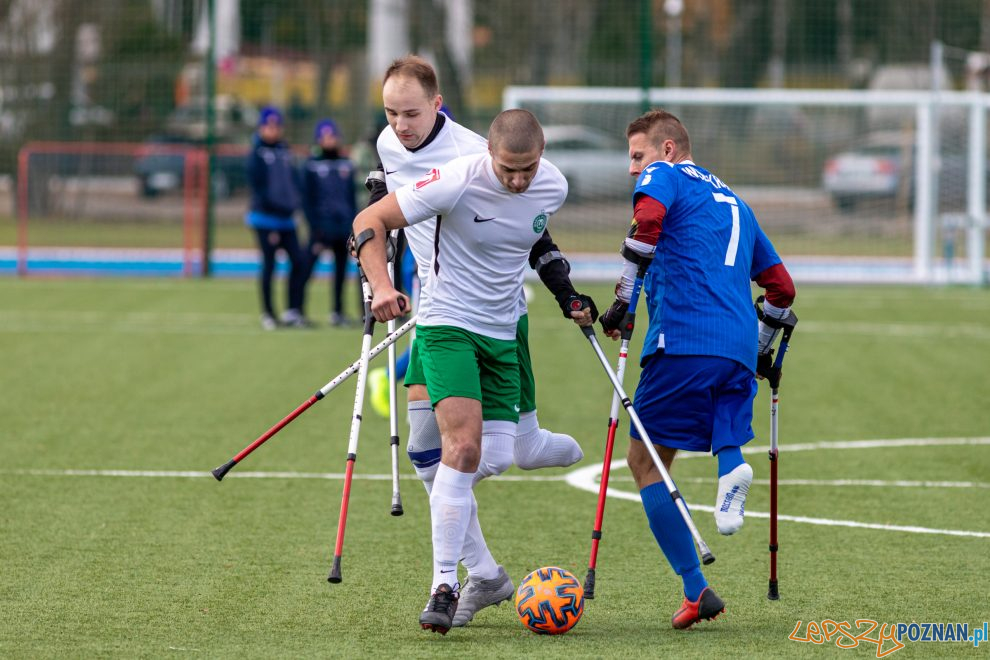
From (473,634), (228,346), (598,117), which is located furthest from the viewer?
(598,117)

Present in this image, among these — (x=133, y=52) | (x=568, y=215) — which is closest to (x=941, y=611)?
(x=568, y=215)

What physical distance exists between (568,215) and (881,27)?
574 centimetres

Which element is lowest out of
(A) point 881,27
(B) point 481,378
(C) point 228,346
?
(C) point 228,346

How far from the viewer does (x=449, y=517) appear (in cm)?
539

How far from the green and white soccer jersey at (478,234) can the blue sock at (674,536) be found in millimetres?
802

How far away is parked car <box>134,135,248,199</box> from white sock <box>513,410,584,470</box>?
1887 centimetres

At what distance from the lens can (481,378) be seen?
220 inches

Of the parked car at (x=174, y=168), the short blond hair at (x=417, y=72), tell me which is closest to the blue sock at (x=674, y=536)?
the short blond hair at (x=417, y=72)

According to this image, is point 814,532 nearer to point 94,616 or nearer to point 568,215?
point 94,616

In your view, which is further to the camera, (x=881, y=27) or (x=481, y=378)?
→ (x=881, y=27)

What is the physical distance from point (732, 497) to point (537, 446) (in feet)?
2.89

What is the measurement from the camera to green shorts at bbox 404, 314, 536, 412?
5.74m

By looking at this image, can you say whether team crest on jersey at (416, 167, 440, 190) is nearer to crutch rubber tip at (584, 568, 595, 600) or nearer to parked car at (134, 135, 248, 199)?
crutch rubber tip at (584, 568, 595, 600)

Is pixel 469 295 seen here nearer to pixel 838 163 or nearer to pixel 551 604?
pixel 551 604
